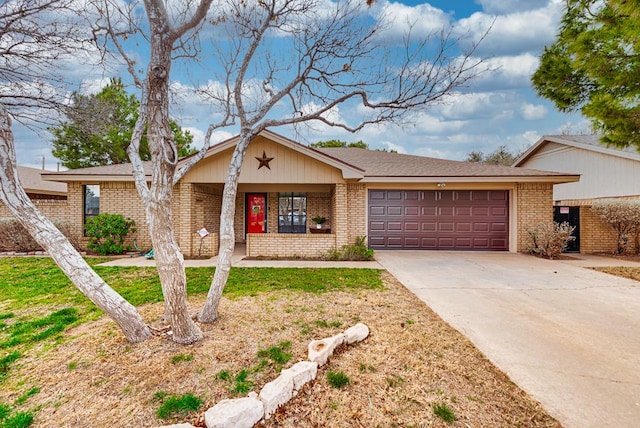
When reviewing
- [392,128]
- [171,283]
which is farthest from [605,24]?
[171,283]

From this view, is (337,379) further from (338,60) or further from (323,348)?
(338,60)

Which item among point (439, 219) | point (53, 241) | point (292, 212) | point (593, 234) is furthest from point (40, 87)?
point (593, 234)

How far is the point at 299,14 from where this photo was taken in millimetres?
4676

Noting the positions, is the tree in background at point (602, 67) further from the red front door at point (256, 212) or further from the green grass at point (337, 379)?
the red front door at point (256, 212)

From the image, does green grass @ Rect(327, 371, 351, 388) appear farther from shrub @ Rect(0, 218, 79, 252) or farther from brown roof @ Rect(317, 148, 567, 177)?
shrub @ Rect(0, 218, 79, 252)

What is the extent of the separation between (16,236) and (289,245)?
30.9 feet

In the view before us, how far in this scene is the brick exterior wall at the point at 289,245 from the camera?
31.1 feet

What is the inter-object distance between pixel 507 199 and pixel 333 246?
6.90 metres

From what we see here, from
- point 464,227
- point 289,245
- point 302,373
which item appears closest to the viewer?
point 302,373

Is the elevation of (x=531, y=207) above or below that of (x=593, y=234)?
above

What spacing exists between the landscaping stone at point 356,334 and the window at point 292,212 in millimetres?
9499

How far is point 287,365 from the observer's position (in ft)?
9.25

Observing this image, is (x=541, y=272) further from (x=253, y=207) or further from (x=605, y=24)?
(x=253, y=207)

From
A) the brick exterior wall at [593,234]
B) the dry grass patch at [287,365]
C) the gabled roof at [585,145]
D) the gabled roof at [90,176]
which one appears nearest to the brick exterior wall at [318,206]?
the gabled roof at [90,176]
